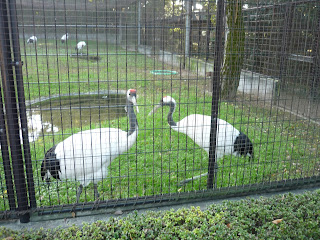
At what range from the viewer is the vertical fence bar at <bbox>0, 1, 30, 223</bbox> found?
2.93 meters

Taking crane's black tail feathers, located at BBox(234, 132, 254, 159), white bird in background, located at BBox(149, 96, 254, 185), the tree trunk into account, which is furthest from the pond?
crane's black tail feathers, located at BBox(234, 132, 254, 159)

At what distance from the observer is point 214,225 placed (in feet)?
10.1

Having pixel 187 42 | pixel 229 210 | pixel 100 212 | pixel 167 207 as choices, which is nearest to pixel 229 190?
pixel 229 210

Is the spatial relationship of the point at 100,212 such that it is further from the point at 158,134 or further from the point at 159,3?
the point at 158,134

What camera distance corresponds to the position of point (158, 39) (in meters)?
3.45

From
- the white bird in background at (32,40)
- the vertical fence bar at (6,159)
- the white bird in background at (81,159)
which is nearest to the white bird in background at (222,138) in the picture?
the white bird in background at (81,159)

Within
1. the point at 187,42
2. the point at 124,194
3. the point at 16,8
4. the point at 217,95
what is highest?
the point at 16,8

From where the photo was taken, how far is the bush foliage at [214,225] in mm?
2957

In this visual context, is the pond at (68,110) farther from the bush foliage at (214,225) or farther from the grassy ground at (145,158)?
the bush foliage at (214,225)

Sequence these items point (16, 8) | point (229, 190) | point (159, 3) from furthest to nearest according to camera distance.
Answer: point (229, 190) → point (159, 3) → point (16, 8)

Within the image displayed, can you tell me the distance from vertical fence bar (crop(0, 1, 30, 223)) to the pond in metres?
0.17

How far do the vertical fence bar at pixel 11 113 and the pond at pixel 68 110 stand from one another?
173 millimetres

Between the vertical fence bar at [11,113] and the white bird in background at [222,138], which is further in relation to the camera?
the white bird in background at [222,138]

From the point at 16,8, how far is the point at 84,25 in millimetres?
622
